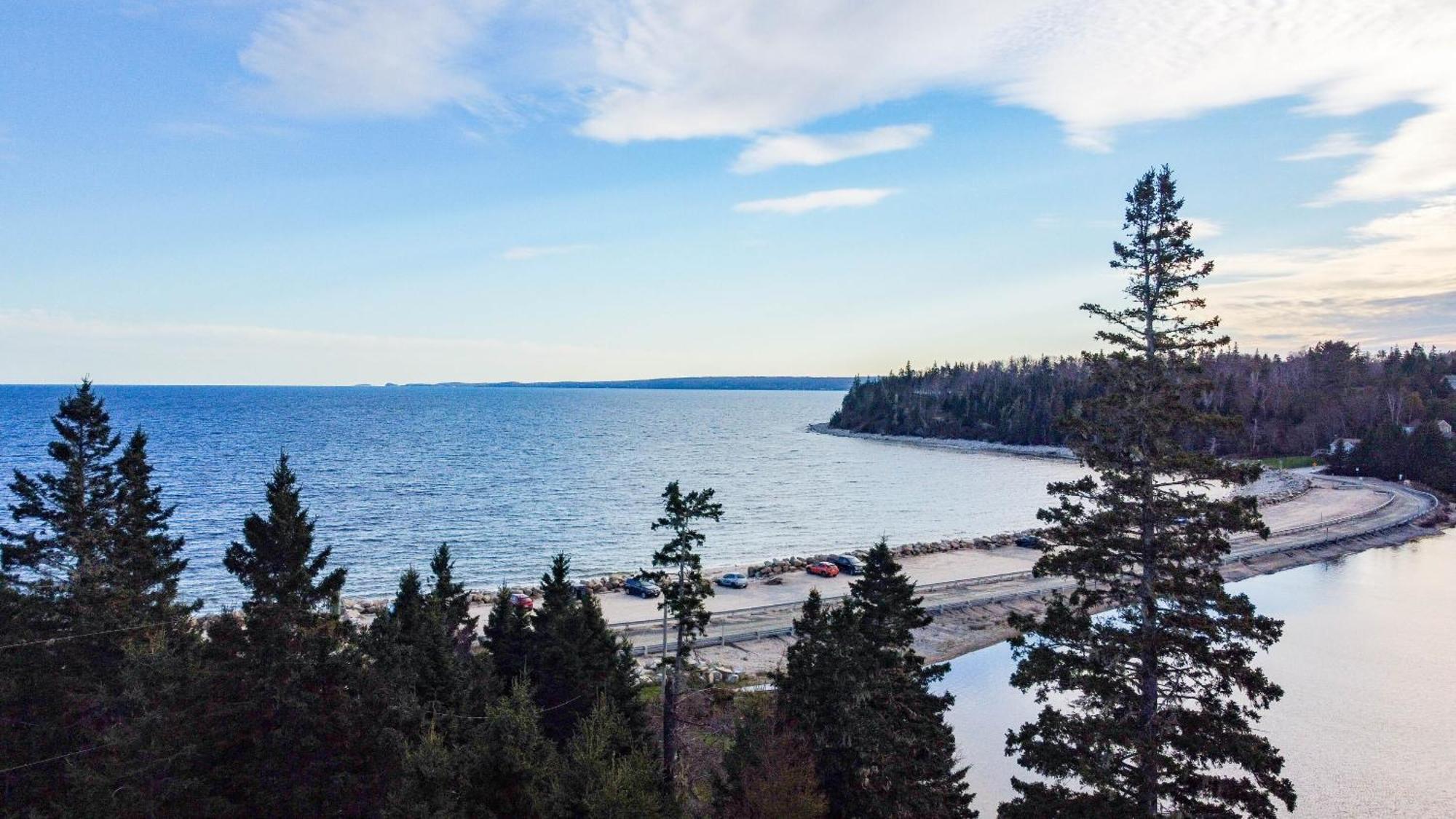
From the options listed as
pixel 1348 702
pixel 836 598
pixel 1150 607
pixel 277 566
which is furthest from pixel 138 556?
pixel 1348 702

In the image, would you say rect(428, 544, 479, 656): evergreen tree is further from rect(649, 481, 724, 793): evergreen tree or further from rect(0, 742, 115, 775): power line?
rect(0, 742, 115, 775): power line

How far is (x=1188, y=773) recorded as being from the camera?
14859 mm

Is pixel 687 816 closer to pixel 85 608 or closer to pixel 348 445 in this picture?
pixel 85 608

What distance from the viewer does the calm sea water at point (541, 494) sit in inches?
2638

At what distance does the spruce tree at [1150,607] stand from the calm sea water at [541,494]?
154ft

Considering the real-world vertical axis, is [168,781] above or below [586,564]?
above

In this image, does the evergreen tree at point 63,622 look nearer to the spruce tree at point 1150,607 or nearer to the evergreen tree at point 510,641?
the evergreen tree at point 510,641

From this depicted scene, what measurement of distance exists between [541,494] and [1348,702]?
262ft

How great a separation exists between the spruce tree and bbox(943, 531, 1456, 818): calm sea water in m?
14.5

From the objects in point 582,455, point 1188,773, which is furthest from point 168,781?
point 582,455

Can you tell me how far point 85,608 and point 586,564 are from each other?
41557 millimetres

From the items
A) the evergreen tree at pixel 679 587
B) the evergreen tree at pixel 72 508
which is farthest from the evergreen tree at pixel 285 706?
the evergreen tree at pixel 679 587

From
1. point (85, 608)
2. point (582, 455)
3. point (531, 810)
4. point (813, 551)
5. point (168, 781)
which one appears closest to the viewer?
point (531, 810)

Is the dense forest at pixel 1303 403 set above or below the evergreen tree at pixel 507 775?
above
